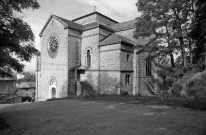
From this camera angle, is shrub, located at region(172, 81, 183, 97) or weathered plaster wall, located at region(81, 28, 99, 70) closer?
shrub, located at region(172, 81, 183, 97)

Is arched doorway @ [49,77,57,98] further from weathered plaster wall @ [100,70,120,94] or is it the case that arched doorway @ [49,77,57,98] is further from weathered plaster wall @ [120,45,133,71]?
weathered plaster wall @ [120,45,133,71]

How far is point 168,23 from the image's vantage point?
1181 centimetres

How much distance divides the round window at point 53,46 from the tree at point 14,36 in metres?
13.3

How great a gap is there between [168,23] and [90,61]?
11.4 m

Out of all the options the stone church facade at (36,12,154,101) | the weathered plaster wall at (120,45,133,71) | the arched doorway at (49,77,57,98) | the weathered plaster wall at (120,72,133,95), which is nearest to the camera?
the weathered plaster wall at (120,72,133,95)

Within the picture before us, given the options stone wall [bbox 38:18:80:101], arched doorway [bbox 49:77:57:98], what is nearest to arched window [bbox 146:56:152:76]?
stone wall [bbox 38:18:80:101]

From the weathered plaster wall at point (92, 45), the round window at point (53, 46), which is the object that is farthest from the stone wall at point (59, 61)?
the weathered plaster wall at point (92, 45)

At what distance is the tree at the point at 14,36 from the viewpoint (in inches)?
259

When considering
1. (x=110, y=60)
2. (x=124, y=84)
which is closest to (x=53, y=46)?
(x=110, y=60)

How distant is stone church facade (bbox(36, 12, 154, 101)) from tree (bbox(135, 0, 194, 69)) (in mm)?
3978

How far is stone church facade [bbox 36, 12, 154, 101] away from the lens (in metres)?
16.8

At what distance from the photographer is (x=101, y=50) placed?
58.7ft

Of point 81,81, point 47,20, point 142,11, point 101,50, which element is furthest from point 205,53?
point 47,20

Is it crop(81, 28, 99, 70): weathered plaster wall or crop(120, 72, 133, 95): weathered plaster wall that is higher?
crop(81, 28, 99, 70): weathered plaster wall
